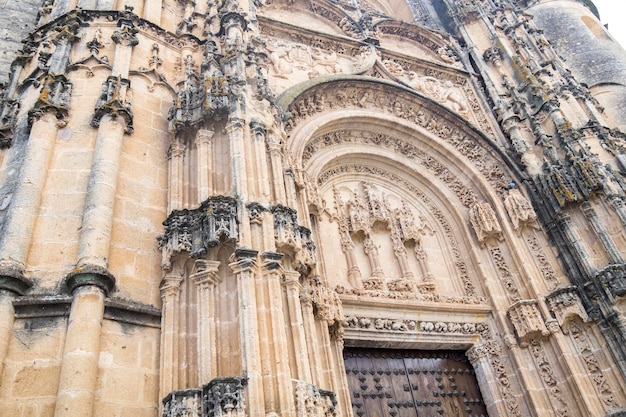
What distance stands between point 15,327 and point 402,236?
6150mm

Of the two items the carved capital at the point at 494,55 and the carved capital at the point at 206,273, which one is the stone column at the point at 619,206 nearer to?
the carved capital at the point at 494,55

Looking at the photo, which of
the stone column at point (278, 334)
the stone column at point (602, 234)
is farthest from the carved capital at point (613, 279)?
the stone column at point (278, 334)

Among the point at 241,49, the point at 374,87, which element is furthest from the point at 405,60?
the point at 241,49

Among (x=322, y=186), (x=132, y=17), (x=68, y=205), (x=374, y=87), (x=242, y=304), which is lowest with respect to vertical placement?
(x=242, y=304)

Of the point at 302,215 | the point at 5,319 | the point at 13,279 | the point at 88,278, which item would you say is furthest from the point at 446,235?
the point at 5,319

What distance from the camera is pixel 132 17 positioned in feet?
23.1

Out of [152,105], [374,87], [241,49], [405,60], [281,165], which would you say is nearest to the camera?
[281,165]

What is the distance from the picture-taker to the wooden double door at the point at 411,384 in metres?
6.71

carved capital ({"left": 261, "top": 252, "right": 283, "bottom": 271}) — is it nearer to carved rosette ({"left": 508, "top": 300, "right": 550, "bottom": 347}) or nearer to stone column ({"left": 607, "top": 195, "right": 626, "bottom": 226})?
carved rosette ({"left": 508, "top": 300, "right": 550, "bottom": 347})

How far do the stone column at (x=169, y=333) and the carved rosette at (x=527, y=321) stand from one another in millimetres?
5386

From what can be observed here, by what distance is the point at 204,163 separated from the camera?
220 inches

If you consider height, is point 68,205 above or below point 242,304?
above

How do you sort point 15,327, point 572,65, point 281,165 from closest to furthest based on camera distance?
point 15,327 < point 281,165 < point 572,65

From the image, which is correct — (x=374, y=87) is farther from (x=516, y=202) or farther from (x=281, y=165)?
(x=281, y=165)
